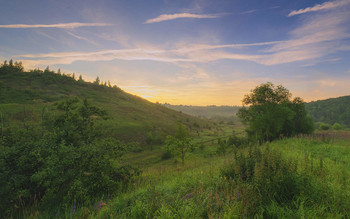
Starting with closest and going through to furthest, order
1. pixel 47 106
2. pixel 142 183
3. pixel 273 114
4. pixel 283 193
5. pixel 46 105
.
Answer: pixel 283 193, pixel 142 183, pixel 273 114, pixel 47 106, pixel 46 105

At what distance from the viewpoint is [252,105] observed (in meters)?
35.3

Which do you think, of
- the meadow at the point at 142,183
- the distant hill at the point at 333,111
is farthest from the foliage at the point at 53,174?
the distant hill at the point at 333,111

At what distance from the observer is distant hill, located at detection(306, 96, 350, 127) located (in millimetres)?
114125

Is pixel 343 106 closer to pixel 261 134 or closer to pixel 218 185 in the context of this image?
pixel 261 134

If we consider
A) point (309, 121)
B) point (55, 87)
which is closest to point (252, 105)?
point (309, 121)

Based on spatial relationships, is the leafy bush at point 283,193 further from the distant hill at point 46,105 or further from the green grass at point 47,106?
the distant hill at point 46,105

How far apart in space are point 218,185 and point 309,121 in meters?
39.5

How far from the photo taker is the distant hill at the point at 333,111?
11412cm

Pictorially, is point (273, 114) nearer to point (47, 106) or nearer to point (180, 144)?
point (180, 144)

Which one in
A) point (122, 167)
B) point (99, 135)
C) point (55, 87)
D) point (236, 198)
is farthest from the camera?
point (55, 87)

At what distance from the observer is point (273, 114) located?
28.6 meters

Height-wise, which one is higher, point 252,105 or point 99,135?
point 252,105

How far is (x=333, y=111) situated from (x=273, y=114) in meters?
146

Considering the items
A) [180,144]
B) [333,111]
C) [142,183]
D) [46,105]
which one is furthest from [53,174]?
[333,111]
